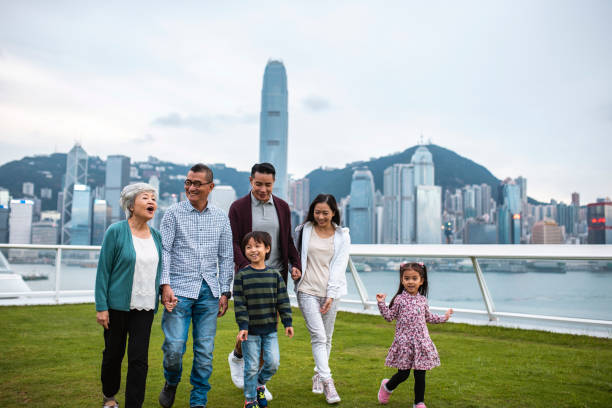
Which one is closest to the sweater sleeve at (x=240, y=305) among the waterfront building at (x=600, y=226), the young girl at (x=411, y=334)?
the young girl at (x=411, y=334)

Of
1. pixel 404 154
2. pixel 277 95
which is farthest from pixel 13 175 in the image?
pixel 277 95

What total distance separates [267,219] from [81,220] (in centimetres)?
8593

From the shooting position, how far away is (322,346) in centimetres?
385

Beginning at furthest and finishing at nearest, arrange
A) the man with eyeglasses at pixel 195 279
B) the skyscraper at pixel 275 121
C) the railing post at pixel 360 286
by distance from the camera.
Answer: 1. the skyscraper at pixel 275 121
2. the railing post at pixel 360 286
3. the man with eyeglasses at pixel 195 279

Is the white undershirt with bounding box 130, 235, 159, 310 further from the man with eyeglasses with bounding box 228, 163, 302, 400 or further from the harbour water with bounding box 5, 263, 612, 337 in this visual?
the harbour water with bounding box 5, 263, 612, 337

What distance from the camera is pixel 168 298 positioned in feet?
10.7

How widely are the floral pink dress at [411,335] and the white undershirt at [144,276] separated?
1735 mm

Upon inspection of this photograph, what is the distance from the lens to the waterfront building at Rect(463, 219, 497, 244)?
65.1 metres

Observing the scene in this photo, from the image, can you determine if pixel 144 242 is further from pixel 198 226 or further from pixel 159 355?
pixel 159 355

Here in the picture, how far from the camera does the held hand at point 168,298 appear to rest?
3.25 m

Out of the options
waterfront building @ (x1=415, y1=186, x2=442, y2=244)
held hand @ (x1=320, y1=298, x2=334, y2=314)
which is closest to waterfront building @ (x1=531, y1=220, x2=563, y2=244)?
waterfront building @ (x1=415, y1=186, x2=442, y2=244)

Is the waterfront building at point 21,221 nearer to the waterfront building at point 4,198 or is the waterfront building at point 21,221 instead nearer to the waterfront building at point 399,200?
the waterfront building at point 4,198

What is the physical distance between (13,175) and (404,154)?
8365cm

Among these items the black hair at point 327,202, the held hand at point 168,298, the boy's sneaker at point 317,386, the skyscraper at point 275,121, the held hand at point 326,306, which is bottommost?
the boy's sneaker at point 317,386
